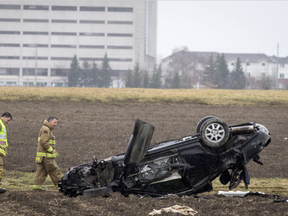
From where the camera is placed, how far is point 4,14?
113 m

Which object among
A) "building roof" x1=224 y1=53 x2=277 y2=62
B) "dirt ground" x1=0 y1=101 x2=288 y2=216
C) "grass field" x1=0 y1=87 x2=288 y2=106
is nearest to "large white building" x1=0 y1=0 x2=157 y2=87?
"building roof" x1=224 y1=53 x2=277 y2=62

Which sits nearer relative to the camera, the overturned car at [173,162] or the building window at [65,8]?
the overturned car at [173,162]

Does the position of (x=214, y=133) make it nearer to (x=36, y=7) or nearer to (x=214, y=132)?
(x=214, y=132)

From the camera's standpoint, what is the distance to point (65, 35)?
112688 mm

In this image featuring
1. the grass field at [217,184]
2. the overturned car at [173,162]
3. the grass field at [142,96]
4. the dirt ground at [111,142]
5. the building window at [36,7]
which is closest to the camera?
the dirt ground at [111,142]

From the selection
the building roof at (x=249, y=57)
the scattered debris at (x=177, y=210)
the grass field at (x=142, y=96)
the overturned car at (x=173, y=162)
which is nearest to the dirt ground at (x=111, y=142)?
the scattered debris at (x=177, y=210)

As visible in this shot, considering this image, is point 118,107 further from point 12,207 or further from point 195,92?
point 12,207

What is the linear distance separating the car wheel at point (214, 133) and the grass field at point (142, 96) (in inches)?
826

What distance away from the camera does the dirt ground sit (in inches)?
334

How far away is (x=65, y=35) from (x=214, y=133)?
351ft

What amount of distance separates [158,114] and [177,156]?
704 inches

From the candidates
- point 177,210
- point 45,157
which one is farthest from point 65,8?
point 177,210

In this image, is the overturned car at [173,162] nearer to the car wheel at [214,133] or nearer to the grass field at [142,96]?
the car wheel at [214,133]

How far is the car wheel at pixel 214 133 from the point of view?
917 centimetres
